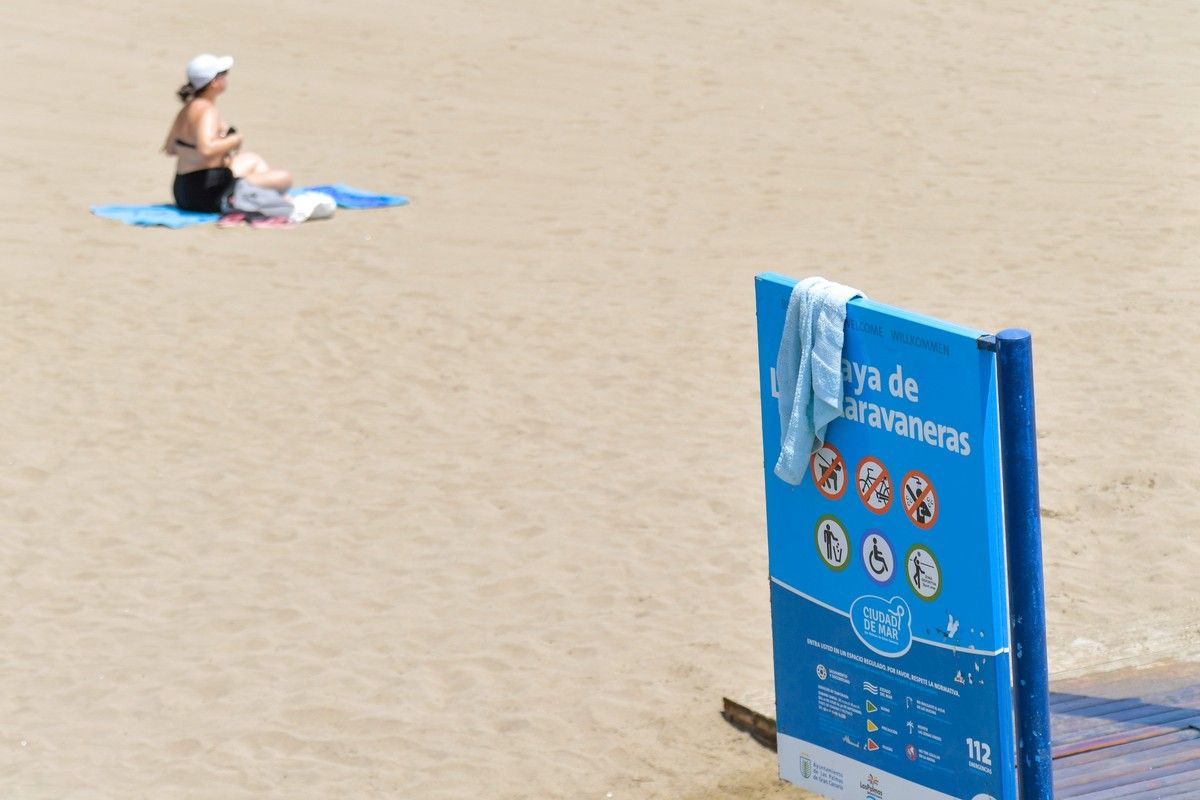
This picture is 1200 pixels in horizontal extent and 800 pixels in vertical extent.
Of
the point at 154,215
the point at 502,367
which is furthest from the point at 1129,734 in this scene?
the point at 154,215

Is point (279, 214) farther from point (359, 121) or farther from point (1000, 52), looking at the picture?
point (1000, 52)

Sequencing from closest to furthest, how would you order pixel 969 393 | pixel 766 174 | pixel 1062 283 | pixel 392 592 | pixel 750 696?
1. pixel 969 393
2. pixel 750 696
3. pixel 392 592
4. pixel 1062 283
5. pixel 766 174

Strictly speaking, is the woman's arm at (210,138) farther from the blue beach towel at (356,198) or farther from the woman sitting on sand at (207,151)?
the blue beach towel at (356,198)

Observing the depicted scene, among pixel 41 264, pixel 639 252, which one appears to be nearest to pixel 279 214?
pixel 41 264

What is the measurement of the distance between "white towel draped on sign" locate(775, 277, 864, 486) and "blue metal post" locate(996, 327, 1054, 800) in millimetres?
497

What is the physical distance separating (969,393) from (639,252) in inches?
293

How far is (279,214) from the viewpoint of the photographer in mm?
11867

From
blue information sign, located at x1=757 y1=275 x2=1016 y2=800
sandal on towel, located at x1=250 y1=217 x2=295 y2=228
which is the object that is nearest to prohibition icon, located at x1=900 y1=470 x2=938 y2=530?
blue information sign, located at x1=757 y1=275 x2=1016 y2=800

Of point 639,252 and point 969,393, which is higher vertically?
point 969,393

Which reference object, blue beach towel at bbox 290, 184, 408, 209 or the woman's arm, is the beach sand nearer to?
blue beach towel at bbox 290, 184, 408, 209

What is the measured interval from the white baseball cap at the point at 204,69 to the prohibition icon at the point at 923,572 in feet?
27.4

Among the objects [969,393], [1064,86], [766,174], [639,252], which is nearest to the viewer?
[969,393]

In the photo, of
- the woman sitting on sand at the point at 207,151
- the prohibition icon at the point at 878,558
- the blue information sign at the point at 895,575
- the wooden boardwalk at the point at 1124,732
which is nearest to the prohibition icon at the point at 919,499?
the blue information sign at the point at 895,575

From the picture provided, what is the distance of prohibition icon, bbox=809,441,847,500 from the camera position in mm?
4434
